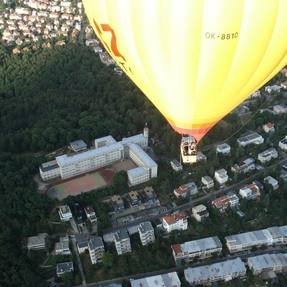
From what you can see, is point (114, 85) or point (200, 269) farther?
point (114, 85)

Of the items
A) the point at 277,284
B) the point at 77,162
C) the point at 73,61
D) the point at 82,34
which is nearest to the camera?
the point at 277,284

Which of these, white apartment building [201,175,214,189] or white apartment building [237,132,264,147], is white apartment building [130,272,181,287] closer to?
white apartment building [201,175,214,189]

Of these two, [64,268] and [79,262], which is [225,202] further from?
[64,268]

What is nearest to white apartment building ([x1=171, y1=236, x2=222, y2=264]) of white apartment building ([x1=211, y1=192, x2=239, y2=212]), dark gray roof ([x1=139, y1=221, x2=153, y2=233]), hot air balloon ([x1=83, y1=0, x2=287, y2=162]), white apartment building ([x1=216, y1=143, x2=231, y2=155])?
dark gray roof ([x1=139, y1=221, x2=153, y2=233])

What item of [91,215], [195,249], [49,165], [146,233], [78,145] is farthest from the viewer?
[78,145]

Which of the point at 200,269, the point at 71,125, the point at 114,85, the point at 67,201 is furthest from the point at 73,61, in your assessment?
the point at 200,269

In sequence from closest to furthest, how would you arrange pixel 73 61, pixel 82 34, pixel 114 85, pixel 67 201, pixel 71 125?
pixel 67 201 < pixel 71 125 < pixel 114 85 < pixel 73 61 < pixel 82 34

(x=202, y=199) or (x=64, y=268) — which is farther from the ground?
(x=64, y=268)

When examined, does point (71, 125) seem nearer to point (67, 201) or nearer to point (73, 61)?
point (67, 201)

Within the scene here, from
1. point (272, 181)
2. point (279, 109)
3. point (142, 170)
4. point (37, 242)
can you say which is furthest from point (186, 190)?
point (279, 109)
